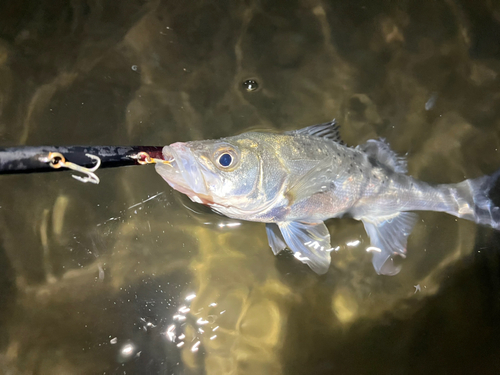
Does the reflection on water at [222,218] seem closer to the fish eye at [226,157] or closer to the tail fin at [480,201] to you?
the tail fin at [480,201]

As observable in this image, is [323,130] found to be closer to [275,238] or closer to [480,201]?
[275,238]

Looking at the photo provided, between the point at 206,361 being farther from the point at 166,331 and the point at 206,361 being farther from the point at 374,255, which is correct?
the point at 374,255

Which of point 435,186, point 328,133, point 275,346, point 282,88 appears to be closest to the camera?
point 328,133

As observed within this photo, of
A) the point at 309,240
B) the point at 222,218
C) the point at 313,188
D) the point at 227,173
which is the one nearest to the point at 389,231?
the point at 309,240

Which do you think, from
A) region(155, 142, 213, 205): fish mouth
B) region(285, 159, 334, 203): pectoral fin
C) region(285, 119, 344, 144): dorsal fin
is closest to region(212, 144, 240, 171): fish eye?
region(155, 142, 213, 205): fish mouth

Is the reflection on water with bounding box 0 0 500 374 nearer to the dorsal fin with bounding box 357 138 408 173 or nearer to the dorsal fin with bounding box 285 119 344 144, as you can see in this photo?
the dorsal fin with bounding box 357 138 408 173

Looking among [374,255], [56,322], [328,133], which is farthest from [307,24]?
[56,322]
